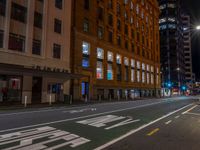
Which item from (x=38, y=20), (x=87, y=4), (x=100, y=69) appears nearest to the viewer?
(x=38, y=20)

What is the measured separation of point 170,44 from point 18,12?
110 metres

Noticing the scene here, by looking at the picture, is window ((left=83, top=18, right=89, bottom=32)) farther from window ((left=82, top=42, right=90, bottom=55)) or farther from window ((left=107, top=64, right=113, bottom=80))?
window ((left=107, top=64, right=113, bottom=80))

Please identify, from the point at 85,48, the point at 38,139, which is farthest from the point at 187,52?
the point at 38,139

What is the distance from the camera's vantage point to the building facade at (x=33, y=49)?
2206 cm

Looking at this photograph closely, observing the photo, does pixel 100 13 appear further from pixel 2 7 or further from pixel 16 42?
pixel 2 7

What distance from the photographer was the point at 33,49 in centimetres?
2536

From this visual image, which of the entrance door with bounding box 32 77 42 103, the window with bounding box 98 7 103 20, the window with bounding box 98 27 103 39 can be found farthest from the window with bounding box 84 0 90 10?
the entrance door with bounding box 32 77 42 103

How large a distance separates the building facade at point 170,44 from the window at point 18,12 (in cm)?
10140

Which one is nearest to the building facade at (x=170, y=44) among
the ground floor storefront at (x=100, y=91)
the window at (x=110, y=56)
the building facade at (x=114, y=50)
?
the building facade at (x=114, y=50)

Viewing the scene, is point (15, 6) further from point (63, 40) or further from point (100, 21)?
point (100, 21)

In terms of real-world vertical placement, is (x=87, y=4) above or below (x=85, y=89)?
above

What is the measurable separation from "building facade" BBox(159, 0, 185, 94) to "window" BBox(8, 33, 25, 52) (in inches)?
3994

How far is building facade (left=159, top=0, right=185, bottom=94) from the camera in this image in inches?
4589

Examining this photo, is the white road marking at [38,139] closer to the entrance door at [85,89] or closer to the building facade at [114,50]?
the building facade at [114,50]
